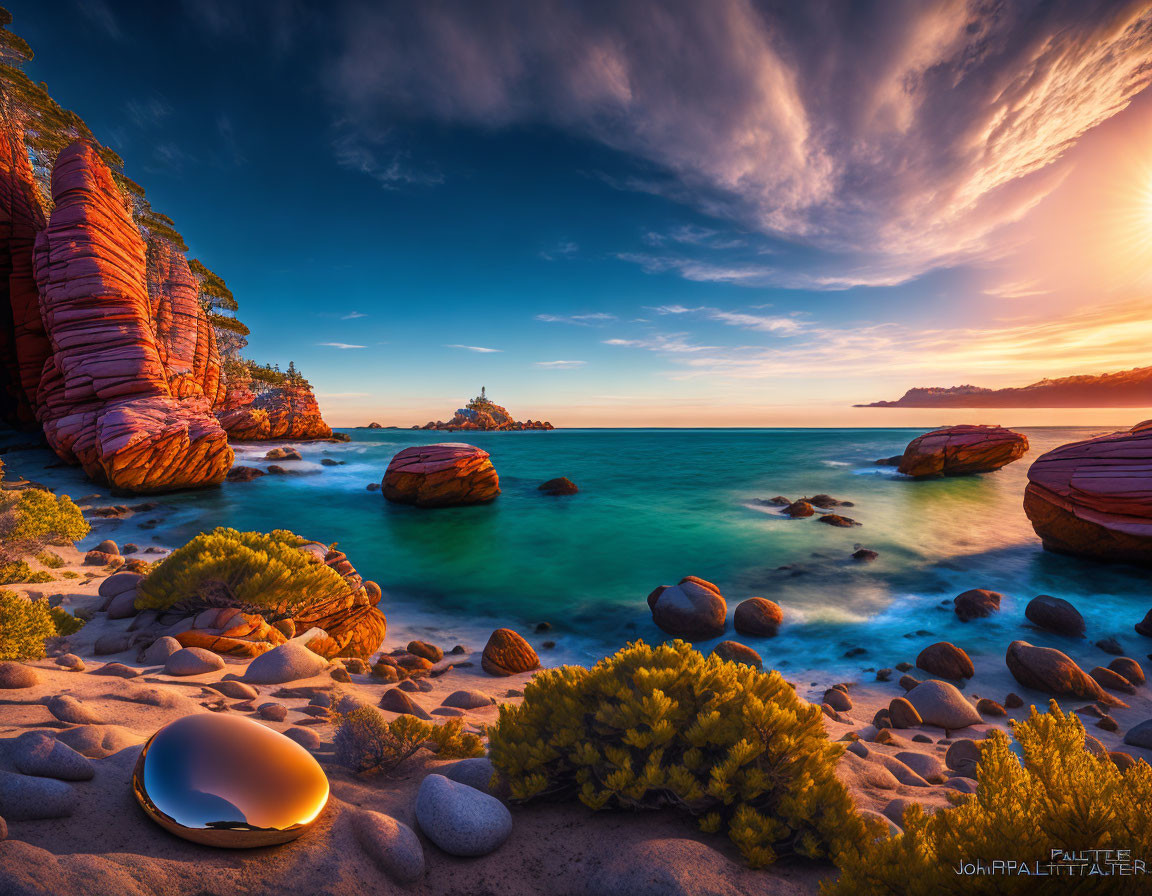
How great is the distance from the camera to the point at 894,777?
4344 millimetres

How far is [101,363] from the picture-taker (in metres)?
20.7

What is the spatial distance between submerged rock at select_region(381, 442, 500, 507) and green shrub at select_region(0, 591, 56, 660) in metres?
19.5

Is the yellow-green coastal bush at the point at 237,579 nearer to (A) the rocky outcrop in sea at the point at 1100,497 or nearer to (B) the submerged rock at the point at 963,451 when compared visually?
(A) the rocky outcrop in sea at the point at 1100,497

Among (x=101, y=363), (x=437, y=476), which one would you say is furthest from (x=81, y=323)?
(x=437, y=476)

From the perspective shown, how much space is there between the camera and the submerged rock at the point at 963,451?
112ft

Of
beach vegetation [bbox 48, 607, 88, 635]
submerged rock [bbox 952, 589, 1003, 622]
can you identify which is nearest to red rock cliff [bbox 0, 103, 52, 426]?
beach vegetation [bbox 48, 607, 88, 635]

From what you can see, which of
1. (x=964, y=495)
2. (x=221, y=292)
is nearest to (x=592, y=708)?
(x=964, y=495)

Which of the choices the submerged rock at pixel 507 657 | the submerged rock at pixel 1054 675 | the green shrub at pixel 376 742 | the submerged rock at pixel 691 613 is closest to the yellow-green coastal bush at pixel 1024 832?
the green shrub at pixel 376 742

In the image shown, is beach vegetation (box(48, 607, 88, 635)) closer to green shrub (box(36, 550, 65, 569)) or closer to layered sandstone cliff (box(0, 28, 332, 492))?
green shrub (box(36, 550, 65, 569))

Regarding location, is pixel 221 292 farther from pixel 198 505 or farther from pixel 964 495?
pixel 964 495

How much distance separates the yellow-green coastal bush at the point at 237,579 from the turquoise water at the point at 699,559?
4.06 metres

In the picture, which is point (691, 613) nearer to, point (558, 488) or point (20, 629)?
point (20, 629)

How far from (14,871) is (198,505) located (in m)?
24.1

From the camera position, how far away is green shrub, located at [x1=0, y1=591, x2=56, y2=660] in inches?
175
